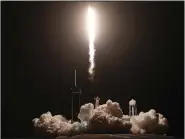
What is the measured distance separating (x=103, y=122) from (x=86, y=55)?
865mm

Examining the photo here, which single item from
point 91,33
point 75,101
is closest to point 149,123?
point 75,101

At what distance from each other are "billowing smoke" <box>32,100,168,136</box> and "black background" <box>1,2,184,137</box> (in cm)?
13

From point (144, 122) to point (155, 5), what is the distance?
148 centimetres

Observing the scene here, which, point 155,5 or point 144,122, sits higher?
point 155,5

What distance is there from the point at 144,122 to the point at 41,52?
1.56 m

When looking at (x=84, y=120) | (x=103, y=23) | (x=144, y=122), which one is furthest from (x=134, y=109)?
(x=103, y=23)

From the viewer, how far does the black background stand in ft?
22.9

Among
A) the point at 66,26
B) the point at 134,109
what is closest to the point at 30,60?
the point at 66,26

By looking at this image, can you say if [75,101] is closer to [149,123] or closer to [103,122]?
[103,122]

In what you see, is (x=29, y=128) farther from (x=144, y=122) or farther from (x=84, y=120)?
(x=144, y=122)

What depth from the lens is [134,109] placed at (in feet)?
22.8

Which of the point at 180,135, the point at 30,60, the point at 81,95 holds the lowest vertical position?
the point at 180,135

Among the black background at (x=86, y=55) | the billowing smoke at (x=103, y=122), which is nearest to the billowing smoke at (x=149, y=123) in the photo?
the billowing smoke at (x=103, y=122)

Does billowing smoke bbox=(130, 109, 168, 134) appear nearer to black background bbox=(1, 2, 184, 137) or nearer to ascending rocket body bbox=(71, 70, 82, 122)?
black background bbox=(1, 2, 184, 137)
